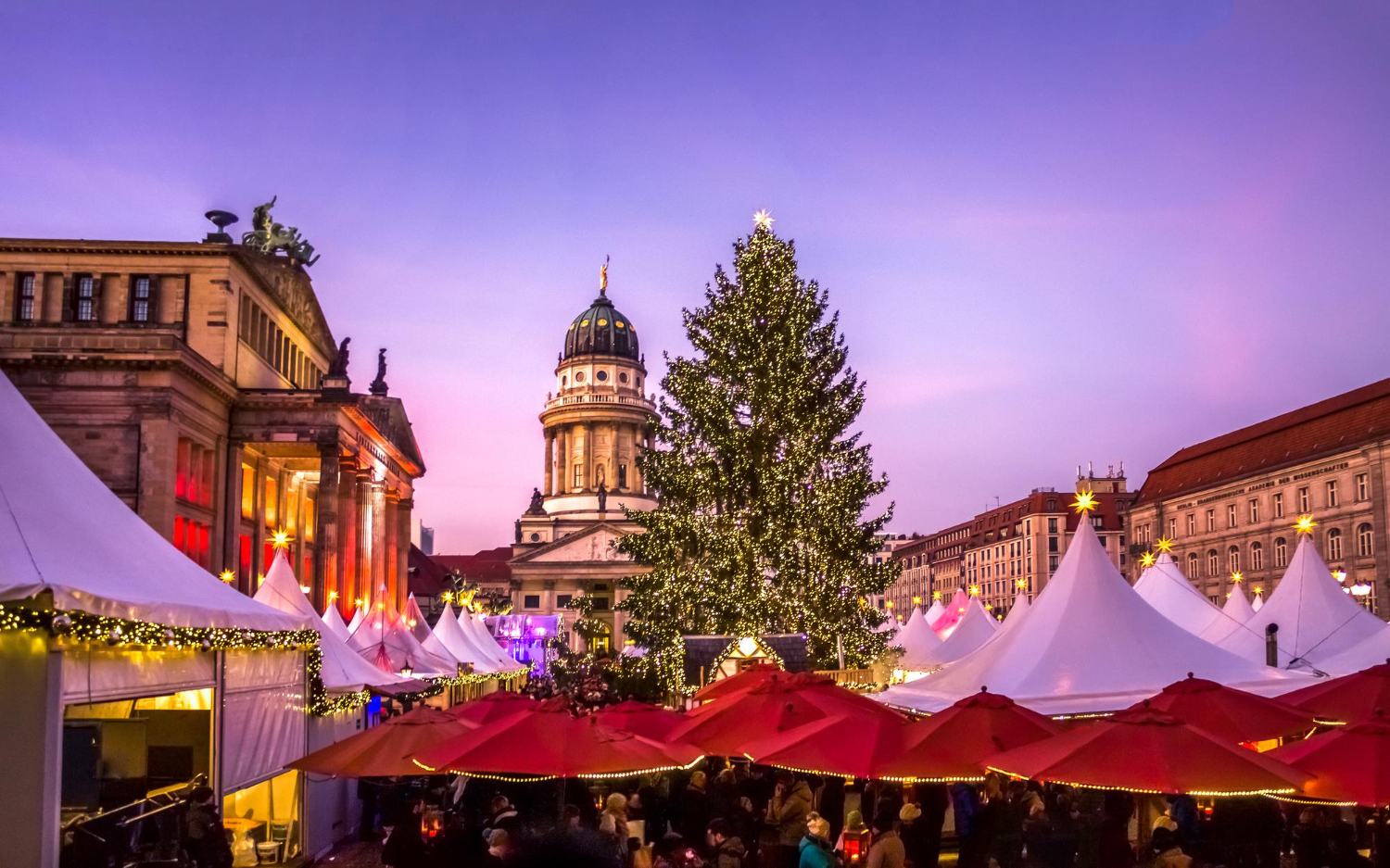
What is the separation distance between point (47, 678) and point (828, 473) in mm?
28708

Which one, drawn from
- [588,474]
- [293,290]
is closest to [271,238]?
[293,290]

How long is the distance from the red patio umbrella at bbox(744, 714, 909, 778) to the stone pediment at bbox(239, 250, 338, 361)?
39.6 metres

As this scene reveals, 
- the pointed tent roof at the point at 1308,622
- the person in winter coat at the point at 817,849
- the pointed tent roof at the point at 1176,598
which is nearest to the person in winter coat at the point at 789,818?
the person in winter coat at the point at 817,849

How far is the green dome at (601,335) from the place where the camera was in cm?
14236

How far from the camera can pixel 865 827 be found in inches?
529

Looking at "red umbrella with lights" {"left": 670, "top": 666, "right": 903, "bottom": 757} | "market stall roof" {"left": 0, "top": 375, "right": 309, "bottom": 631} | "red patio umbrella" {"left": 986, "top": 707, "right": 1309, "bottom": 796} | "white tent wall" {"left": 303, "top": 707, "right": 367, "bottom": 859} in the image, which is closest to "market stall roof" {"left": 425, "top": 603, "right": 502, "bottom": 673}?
"white tent wall" {"left": 303, "top": 707, "right": 367, "bottom": 859}

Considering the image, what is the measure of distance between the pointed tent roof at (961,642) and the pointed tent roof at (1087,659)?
1616cm

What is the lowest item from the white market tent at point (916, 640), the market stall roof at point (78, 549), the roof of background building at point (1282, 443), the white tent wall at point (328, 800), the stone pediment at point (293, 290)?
the white tent wall at point (328, 800)

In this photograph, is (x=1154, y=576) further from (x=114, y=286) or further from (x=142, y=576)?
(x=114, y=286)

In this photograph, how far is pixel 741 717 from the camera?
1675cm

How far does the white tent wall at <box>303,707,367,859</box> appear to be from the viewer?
57.2 ft

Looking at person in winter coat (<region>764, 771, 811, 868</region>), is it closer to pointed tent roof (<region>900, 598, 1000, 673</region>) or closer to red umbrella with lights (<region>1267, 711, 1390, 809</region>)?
red umbrella with lights (<region>1267, 711, 1390, 809</region>)

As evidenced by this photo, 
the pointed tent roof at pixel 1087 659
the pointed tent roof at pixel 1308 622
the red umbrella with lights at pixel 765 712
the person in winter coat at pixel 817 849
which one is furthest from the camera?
the pointed tent roof at pixel 1308 622

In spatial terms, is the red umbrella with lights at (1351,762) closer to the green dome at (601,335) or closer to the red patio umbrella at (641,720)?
the red patio umbrella at (641,720)
